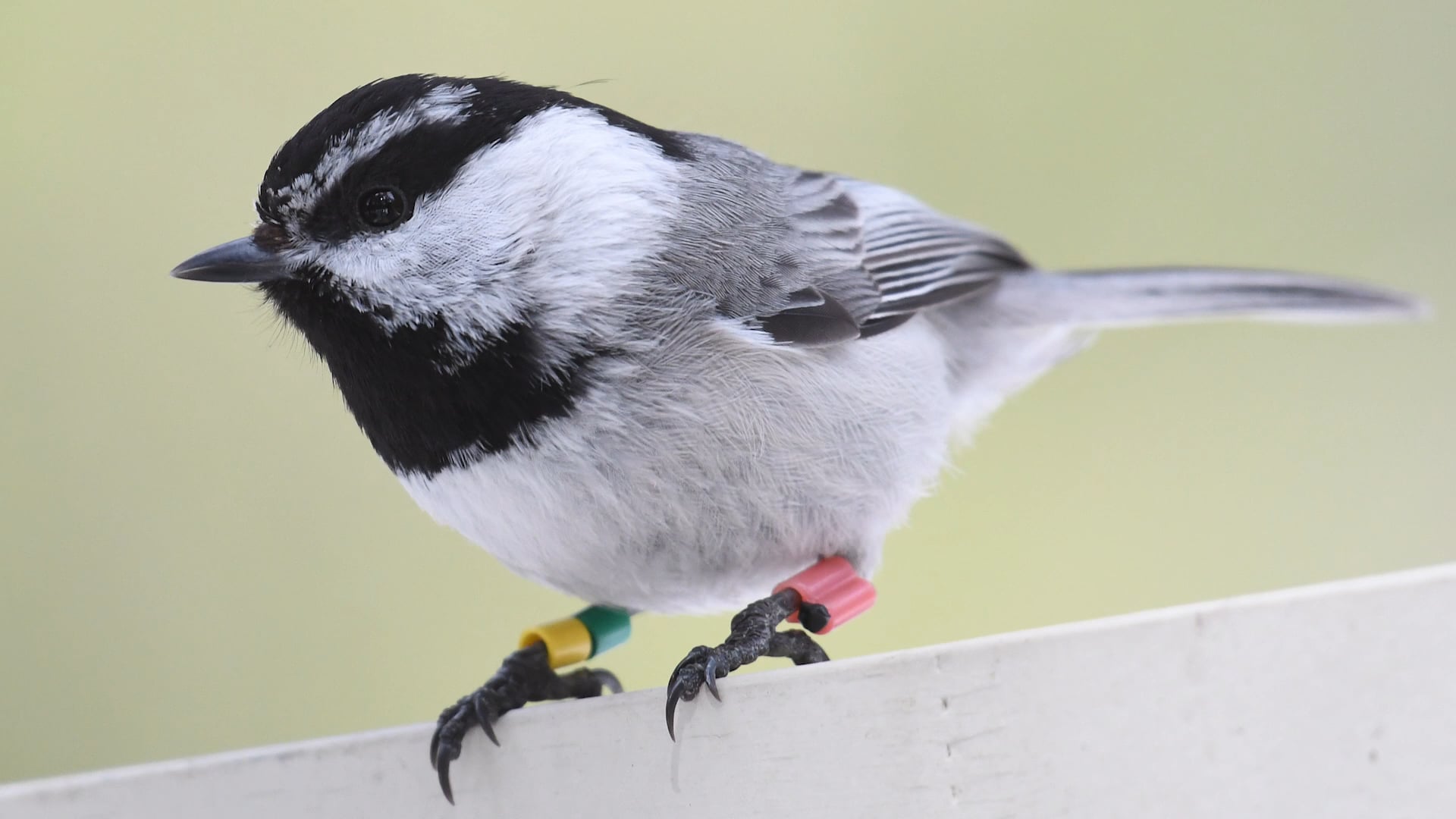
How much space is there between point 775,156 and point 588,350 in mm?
1460

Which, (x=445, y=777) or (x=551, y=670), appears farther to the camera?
(x=551, y=670)

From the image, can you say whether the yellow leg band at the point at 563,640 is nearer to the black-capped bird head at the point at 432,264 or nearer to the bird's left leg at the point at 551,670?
the bird's left leg at the point at 551,670

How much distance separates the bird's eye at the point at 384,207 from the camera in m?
1.23

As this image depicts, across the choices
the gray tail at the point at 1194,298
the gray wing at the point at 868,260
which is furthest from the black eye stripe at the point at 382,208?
the gray tail at the point at 1194,298

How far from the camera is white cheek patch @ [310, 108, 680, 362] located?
3.95 feet

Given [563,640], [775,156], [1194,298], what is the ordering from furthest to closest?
1. [775,156]
2. [1194,298]
3. [563,640]

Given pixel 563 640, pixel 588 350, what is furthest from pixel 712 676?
pixel 563 640

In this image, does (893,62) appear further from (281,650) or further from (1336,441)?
(281,650)

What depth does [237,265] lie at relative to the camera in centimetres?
123

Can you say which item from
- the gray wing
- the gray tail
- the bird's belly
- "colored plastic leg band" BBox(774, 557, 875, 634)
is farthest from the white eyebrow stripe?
the gray tail

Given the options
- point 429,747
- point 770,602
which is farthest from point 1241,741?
point 429,747

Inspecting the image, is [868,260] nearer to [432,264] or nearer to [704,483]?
[704,483]

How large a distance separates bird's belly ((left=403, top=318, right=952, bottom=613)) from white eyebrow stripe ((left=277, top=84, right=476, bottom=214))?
31cm

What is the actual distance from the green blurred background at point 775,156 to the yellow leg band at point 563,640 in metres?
0.78
